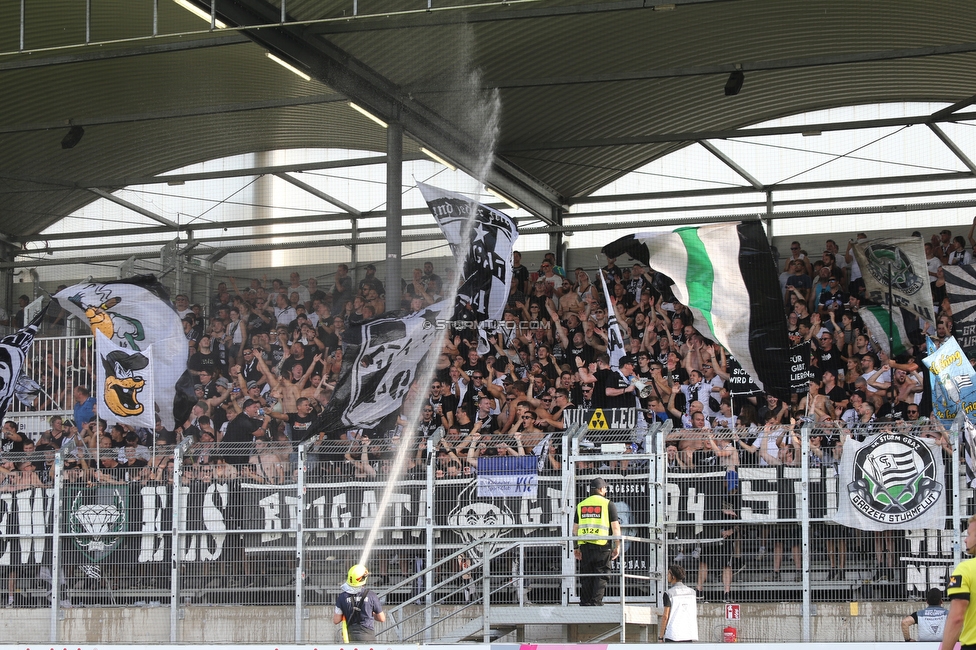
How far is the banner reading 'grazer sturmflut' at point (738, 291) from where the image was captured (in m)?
17.9

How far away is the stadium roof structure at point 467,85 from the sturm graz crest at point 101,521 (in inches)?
249

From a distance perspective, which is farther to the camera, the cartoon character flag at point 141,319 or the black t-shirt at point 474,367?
the black t-shirt at point 474,367

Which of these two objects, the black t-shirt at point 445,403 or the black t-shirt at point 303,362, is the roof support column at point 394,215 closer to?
the black t-shirt at point 303,362

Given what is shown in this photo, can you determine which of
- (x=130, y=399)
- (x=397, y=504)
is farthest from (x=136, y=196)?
(x=397, y=504)

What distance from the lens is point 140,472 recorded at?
16.8 metres

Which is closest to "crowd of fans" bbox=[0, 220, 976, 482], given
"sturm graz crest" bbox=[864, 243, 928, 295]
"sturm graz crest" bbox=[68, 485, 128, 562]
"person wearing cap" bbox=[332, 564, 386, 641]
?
"sturm graz crest" bbox=[68, 485, 128, 562]

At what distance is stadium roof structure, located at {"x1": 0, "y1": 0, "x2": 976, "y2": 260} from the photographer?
808 inches

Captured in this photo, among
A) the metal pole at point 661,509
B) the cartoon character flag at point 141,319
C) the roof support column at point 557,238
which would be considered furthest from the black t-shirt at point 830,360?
the cartoon character flag at point 141,319

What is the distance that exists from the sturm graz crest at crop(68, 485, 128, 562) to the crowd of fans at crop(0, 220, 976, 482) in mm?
457

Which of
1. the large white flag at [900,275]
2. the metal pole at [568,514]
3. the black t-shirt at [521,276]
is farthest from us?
the black t-shirt at [521,276]

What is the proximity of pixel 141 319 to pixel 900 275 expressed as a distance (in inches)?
461

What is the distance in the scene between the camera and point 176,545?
16234 mm

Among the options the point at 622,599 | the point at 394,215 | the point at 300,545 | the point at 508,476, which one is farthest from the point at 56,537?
the point at 394,215

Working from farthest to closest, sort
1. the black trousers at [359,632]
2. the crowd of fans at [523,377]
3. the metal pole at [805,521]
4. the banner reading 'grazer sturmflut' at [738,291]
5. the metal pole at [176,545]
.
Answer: the banner reading 'grazer sturmflut' at [738,291], the crowd of fans at [523,377], the metal pole at [176,545], the metal pole at [805,521], the black trousers at [359,632]
